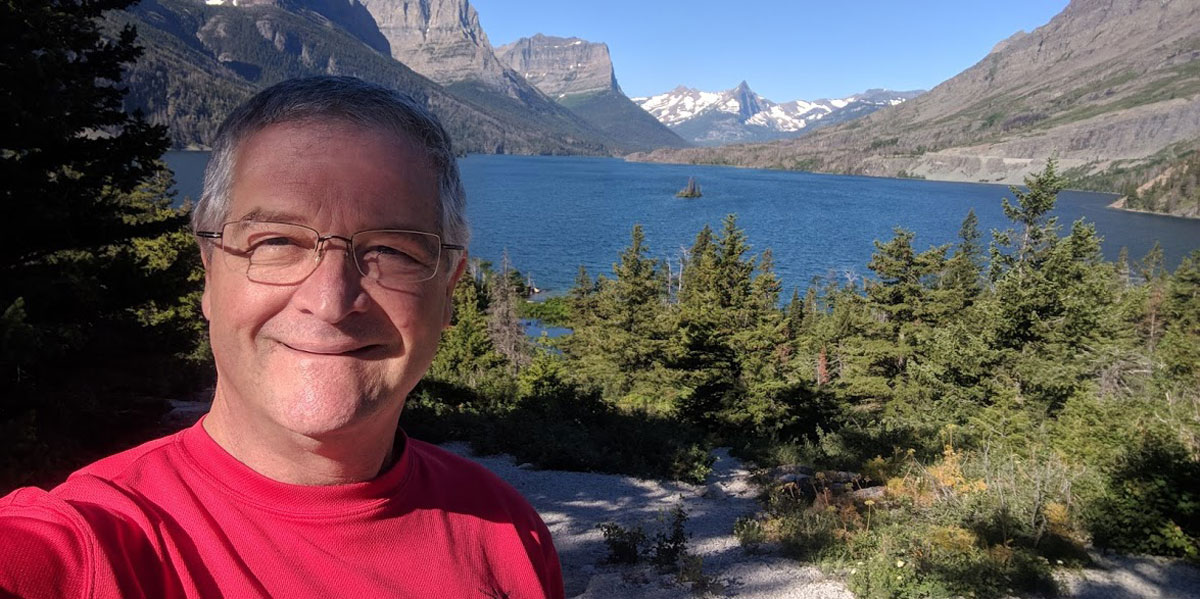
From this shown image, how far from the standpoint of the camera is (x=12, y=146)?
21.8ft

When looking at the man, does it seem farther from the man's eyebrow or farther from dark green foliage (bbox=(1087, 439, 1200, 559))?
dark green foliage (bbox=(1087, 439, 1200, 559))

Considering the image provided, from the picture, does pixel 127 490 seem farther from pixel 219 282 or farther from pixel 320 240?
pixel 320 240

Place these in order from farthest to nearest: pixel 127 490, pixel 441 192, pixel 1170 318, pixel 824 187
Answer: pixel 824 187
pixel 1170 318
pixel 441 192
pixel 127 490

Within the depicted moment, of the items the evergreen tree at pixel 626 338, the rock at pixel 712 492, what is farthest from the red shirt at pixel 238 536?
the evergreen tree at pixel 626 338

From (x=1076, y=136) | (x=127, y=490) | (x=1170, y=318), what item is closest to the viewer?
(x=127, y=490)

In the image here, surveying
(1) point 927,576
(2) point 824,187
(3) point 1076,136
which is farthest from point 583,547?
(3) point 1076,136

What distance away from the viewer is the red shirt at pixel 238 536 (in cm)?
89

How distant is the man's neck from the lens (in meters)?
1.18

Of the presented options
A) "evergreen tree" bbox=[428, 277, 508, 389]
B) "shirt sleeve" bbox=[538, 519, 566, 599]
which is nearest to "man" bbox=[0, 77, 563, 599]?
"shirt sleeve" bbox=[538, 519, 566, 599]

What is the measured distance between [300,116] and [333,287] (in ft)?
1.18

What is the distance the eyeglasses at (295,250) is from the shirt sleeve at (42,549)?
18.9 inches

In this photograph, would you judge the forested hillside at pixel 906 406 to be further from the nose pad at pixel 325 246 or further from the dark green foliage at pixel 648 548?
the nose pad at pixel 325 246

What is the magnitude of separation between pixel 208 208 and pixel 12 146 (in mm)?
7793

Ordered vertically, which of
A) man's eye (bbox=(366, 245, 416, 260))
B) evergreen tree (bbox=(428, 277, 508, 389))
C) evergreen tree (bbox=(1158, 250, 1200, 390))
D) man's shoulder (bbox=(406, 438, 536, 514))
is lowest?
evergreen tree (bbox=(428, 277, 508, 389))
